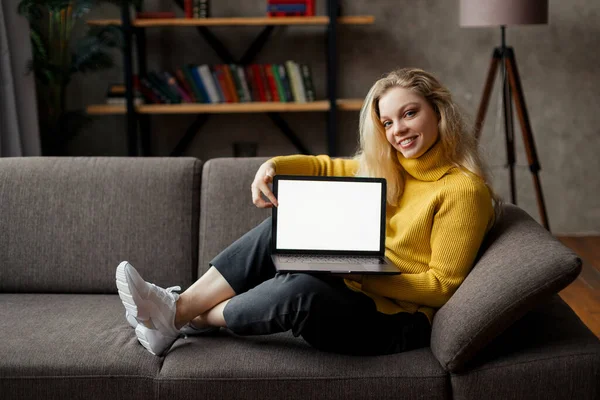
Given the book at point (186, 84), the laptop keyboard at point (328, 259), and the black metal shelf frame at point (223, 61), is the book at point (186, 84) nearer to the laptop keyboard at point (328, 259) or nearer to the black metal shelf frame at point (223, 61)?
the black metal shelf frame at point (223, 61)

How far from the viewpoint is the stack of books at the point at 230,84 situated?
3.96 meters

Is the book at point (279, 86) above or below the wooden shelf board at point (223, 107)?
above

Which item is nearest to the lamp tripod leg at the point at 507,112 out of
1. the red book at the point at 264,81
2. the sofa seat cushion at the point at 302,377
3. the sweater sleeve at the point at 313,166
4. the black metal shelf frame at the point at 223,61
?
the black metal shelf frame at the point at 223,61

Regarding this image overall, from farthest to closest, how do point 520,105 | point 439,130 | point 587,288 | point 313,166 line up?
point 520,105 < point 587,288 < point 313,166 < point 439,130

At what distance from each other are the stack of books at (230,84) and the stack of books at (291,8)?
0.25 metres

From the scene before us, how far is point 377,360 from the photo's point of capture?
5.58ft

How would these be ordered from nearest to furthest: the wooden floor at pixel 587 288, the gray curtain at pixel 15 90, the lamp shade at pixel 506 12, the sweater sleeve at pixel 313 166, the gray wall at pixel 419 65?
the sweater sleeve at pixel 313 166
the wooden floor at pixel 587 288
the lamp shade at pixel 506 12
the gray curtain at pixel 15 90
the gray wall at pixel 419 65

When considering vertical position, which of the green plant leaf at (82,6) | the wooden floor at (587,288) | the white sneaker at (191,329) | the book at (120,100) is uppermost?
the green plant leaf at (82,6)

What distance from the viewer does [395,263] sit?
6.18ft

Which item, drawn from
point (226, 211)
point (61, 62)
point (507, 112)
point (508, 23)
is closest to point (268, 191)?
point (226, 211)

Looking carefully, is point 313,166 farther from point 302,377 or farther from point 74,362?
point 74,362

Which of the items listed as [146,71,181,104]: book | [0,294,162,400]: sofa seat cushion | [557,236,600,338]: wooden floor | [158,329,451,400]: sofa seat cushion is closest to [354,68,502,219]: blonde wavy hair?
[158,329,451,400]: sofa seat cushion

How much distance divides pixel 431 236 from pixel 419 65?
2568mm

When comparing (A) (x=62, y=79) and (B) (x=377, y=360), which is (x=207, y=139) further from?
(B) (x=377, y=360)
